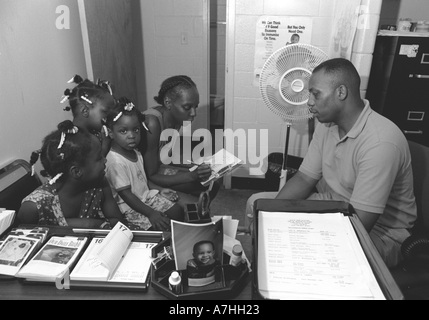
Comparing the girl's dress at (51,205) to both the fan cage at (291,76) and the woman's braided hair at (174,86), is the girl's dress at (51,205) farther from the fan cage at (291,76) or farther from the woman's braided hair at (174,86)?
the fan cage at (291,76)

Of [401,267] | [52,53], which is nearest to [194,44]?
[52,53]

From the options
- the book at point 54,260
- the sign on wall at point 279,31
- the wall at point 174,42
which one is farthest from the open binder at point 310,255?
the wall at point 174,42

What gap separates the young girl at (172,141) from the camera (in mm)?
1907

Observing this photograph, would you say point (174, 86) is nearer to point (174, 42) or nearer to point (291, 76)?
point (291, 76)

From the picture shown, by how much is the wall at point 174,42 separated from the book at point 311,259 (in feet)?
9.69

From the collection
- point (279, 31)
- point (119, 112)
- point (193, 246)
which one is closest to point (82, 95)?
point (119, 112)

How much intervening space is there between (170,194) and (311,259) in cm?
112

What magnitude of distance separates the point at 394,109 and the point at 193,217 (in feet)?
8.35

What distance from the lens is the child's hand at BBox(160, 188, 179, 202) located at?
187 centimetres

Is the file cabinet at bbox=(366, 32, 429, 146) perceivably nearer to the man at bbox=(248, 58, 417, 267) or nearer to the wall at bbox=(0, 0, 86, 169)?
the man at bbox=(248, 58, 417, 267)

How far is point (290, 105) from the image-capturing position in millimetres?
1937

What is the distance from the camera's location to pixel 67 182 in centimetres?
137

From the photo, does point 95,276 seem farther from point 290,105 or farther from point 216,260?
point 290,105
